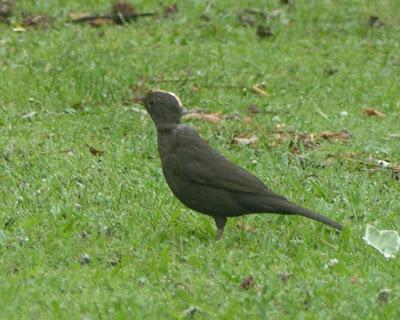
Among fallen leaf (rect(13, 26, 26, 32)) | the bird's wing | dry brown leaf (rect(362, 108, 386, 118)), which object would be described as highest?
the bird's wing

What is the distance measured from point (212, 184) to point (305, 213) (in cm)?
61

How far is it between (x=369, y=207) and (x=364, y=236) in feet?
2.80

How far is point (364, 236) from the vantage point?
7.25 metres

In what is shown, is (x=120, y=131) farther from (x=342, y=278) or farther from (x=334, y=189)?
(x=342, y=278)

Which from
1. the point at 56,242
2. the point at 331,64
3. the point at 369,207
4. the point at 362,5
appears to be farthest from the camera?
the point at 362,5

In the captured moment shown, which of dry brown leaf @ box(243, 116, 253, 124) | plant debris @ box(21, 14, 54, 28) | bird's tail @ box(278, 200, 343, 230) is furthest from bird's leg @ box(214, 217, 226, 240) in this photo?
plant debris @ box(21, 14, 54, 28)

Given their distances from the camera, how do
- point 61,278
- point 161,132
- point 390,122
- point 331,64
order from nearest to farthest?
point 61,278 → point 161,132 → point 390,122 → point 331,64

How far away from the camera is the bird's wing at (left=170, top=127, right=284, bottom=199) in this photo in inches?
285

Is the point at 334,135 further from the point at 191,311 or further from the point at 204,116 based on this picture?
the point at 191,311

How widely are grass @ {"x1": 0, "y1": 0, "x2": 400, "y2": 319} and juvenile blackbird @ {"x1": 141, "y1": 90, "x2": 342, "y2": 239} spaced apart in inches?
Result: 8.2

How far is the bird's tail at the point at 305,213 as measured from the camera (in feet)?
23.0

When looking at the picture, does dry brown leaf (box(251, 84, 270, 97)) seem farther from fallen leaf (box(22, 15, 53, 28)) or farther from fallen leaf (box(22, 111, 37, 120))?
fallen leaf (box(22, 15, 53, 28))

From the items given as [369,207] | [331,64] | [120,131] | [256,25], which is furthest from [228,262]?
[256,25]

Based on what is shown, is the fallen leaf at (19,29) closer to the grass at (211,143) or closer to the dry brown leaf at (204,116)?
the grass at (211,143)
